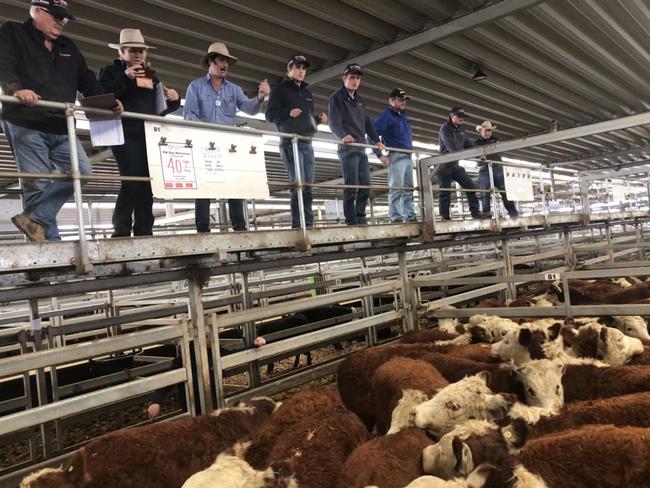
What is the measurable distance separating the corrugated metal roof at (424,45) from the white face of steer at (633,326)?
12.7 feet

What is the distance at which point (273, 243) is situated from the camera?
156 inches

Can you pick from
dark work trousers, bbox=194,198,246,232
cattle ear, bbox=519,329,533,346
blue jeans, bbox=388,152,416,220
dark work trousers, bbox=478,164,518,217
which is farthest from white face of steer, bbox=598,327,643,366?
dark work trousers, bbox=478,164,518,217

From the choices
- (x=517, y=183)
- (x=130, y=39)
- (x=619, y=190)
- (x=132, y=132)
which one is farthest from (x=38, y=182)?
(x=619, y=190)

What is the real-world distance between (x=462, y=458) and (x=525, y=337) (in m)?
1.78

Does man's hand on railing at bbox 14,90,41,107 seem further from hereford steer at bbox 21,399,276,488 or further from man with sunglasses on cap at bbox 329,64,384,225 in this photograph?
man with sunglasses on cap at bbox 329,64,384,225

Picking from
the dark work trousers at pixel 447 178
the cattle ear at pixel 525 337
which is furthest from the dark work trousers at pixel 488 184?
the cattle ear at pixel 525 337

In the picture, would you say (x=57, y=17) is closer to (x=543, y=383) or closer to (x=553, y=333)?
(x=543, y=383)

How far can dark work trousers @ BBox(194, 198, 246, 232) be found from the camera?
436cm

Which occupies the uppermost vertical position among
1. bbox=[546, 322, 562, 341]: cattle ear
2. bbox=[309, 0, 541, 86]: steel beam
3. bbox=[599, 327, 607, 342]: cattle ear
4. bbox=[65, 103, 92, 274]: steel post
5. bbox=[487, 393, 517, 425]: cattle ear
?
bbox=[309, 0, 541, 86]: steel beam

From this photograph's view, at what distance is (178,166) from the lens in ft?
11.0

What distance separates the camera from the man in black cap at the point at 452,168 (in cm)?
784

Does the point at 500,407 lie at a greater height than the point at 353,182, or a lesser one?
lesser

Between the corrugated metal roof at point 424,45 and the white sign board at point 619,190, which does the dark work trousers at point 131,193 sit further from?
the white sign board at point 619,190

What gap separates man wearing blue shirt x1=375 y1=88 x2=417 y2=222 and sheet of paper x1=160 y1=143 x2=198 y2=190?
10.2 feet
